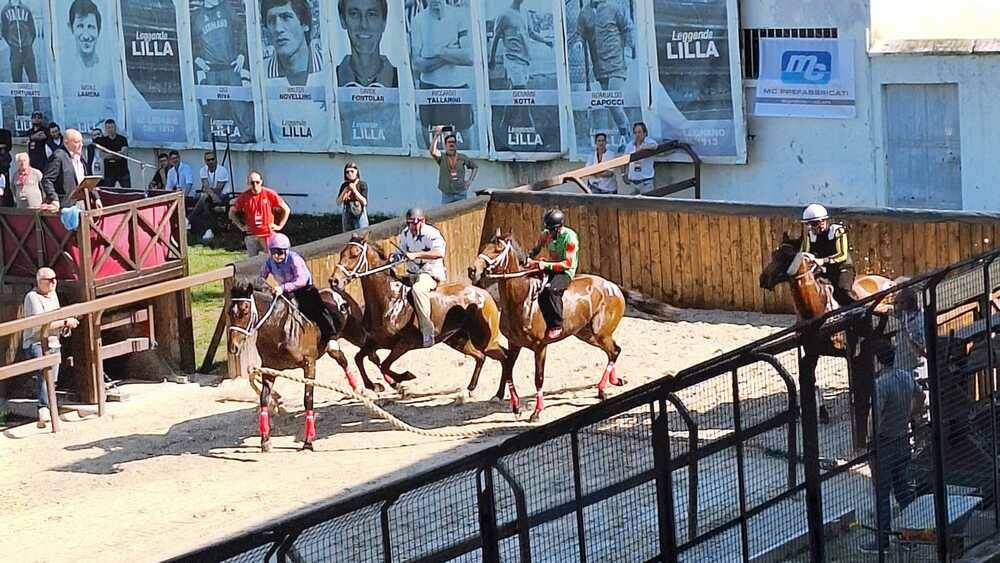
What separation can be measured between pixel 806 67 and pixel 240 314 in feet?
38.7

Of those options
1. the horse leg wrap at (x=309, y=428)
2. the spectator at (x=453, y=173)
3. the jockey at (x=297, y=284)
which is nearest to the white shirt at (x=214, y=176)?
the spectator at (x=453, y=173)

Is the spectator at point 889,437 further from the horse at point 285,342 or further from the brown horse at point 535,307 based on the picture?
the horse at point 285,342

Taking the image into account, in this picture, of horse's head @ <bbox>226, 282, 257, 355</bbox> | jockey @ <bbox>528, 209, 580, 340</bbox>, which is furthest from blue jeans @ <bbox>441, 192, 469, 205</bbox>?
horse's head @ <bbox>226, 282, 257, 355</bbox>

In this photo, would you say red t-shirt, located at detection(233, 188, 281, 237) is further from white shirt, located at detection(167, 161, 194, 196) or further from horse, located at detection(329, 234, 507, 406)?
white shirt, located at detection(167, 161, 194, 196)

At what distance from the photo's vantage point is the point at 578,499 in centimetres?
894

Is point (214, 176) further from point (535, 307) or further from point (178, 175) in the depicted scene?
point (535, 307)

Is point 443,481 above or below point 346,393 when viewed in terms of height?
above

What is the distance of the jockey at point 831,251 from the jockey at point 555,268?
242cm

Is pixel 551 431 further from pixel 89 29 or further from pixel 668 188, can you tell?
pixel 89 29

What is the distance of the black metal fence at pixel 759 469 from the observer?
336 inches

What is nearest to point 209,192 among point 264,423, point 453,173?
point 453,173

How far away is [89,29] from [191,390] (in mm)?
16287

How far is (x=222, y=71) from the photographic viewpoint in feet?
107

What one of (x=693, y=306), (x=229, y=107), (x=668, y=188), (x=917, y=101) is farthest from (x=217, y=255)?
(x=917, y=101)
